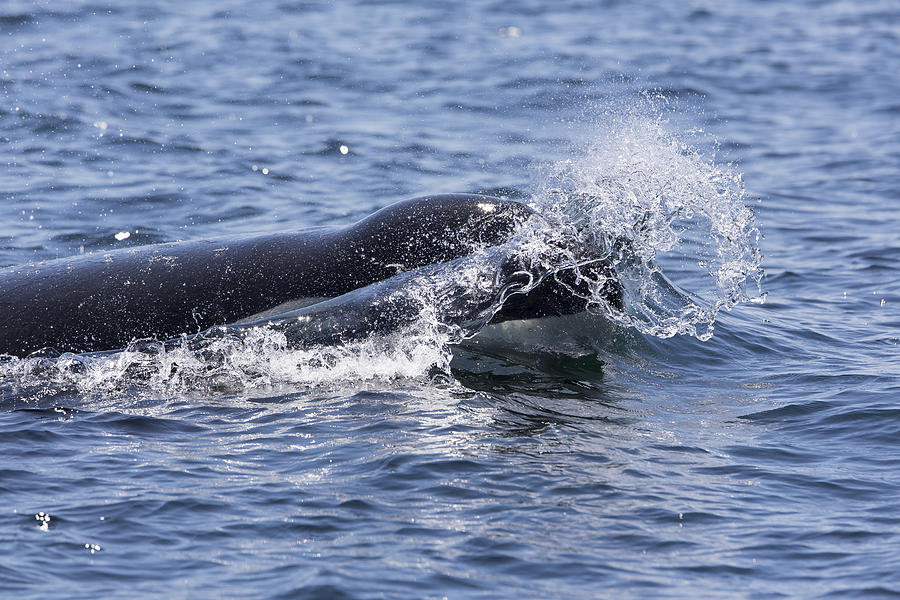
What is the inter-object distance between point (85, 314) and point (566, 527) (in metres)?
4.99

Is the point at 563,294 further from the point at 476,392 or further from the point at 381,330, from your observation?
the point at 381,330

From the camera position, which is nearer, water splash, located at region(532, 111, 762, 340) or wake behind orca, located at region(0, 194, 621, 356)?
wake behind orca, located at region(0, 194, 621, 356)

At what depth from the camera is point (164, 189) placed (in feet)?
59.5

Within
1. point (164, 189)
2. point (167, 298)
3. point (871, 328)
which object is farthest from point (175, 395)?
point (164, 189)

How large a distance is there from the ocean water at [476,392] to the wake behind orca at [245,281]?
0.29 metres

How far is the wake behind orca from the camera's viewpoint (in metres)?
10.1

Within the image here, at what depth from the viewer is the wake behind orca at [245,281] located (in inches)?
400

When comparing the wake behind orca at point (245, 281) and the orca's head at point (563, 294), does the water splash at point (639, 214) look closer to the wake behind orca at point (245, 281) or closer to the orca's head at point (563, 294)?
the orca's head at point (563, 294)

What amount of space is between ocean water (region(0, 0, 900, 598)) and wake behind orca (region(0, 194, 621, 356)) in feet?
0.94

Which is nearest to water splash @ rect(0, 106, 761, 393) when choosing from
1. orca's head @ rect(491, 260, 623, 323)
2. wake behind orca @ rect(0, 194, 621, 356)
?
orca's head @ rect(491, 260, 623, 323)

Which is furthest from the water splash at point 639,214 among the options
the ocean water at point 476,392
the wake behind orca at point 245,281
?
the wake behind orca at point 245,281

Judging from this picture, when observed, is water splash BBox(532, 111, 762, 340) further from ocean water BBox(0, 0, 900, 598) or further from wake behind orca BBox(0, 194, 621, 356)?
wake behind orca BBox(0, 194, 621, 356)

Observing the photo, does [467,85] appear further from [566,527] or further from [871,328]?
[566,527]

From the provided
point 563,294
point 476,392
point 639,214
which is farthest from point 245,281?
point 639,214
